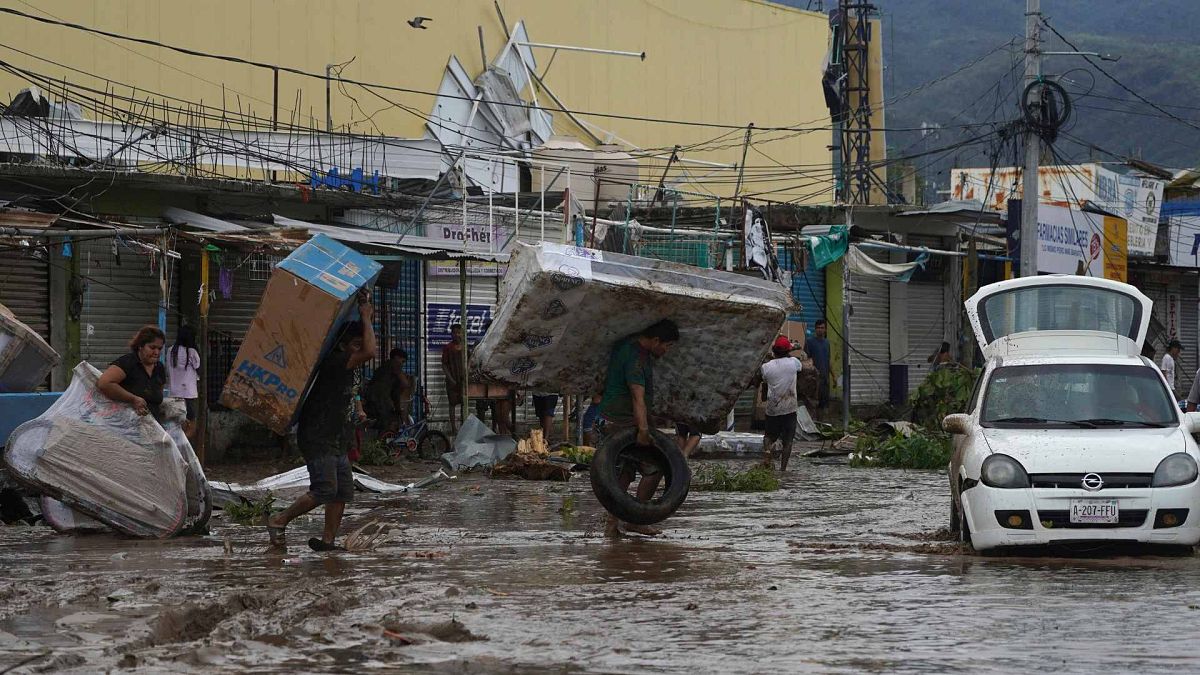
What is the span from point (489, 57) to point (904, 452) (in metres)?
17.7

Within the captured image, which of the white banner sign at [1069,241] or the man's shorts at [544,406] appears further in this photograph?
the white banner sign at [1069,241]

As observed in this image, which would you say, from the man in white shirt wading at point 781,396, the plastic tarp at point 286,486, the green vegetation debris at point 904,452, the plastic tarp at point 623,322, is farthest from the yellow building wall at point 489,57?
the plastic tarp at point 623,322

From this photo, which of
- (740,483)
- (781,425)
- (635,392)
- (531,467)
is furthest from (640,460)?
(781,425)

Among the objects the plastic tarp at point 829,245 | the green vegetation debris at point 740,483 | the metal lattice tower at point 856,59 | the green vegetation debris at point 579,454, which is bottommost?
the green vegetation debris at point 740,483


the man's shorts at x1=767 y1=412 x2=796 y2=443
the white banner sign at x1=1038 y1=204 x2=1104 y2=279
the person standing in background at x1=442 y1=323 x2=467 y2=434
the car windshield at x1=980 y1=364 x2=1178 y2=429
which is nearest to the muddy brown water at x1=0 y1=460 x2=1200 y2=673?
the car windshield at x1=980 y1=364 x2=1178 y2=429

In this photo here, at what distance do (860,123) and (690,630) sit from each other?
134 feet

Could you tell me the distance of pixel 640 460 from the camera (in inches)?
482

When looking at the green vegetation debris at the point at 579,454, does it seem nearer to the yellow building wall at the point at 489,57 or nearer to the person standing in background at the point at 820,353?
the person standing in background at the point at 820,353

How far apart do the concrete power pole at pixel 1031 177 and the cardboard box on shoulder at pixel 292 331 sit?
18.0 meters

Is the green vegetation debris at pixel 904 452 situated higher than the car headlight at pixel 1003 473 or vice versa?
the car headlight at pixel 1003 473

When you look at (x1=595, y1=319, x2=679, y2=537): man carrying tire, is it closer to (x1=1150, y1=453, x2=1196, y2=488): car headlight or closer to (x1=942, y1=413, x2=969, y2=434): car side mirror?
(x1=942, y1=413, x2=969, y2=434): car side mirror

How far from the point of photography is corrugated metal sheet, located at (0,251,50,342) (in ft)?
63.5

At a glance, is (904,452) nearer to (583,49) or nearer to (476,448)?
(476,448)

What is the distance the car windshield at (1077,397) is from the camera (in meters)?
11.0
